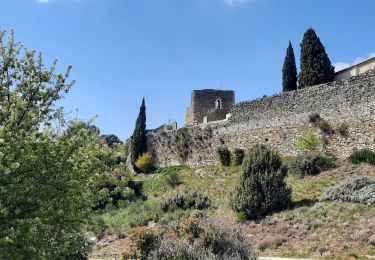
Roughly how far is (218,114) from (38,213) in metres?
38.3

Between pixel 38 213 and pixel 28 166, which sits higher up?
Result: pixel 28 166

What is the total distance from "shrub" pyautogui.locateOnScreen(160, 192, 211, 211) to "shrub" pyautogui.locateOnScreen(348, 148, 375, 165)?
343 inches

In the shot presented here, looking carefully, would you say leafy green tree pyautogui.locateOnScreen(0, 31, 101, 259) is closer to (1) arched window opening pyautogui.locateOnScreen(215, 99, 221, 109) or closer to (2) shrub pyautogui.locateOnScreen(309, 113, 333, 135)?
(2) shrub pyautogui.locateOnScreen(309, 113, 333, 135)

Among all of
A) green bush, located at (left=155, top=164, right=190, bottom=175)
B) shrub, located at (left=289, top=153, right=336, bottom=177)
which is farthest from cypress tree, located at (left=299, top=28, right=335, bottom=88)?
green bush, located at (left=155, top=164, right=190, bottom=175)

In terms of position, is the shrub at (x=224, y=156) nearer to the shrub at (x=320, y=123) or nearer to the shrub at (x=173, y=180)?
the shrub at (x=173, y=180)

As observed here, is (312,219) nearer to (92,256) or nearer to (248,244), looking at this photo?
(248,244)

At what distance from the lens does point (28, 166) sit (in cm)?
940

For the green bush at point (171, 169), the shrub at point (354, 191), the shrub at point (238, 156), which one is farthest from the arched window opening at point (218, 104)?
the shrub at point (354, 191)

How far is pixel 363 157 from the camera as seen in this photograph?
26.7 meters

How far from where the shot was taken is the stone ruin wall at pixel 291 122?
28203 mm

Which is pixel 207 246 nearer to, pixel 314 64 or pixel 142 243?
pixel 142 243

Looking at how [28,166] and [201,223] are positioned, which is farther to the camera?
[201,223]

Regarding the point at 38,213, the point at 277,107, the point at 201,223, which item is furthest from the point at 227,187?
the point at 38,213

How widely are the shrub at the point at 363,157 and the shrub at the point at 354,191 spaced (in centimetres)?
320
